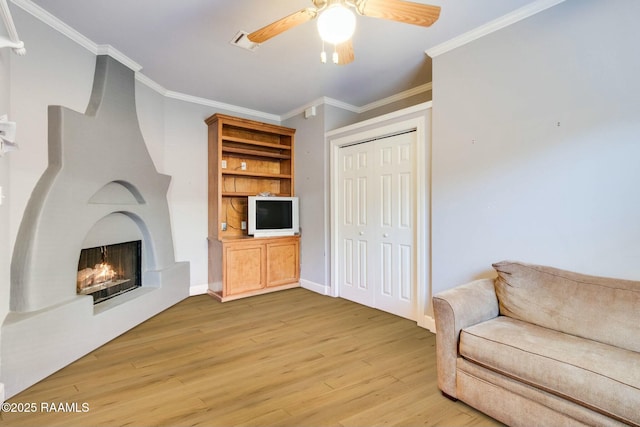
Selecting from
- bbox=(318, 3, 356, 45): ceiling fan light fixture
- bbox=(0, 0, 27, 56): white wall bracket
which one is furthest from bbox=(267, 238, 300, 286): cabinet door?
bbox=(318, 3, 356, 45): ceiling fan light fixture

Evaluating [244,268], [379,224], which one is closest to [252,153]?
[244,268]

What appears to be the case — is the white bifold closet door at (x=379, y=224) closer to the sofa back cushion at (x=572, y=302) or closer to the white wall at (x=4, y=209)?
the sofa back cushion at (x=572, y=302)

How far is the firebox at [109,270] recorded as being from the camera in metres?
2.92

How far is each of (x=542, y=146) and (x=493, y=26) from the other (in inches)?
42.0

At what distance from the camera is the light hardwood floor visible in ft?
5.99

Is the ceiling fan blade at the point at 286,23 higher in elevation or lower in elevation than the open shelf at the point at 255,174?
higher

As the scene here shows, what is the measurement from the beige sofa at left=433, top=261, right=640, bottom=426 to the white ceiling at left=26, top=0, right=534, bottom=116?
2025 millimetres

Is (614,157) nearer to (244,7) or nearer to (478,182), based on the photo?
(478,182)

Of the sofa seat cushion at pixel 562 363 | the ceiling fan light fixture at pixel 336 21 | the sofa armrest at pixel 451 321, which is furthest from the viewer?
→ the sofa armrest at pixel 451 321

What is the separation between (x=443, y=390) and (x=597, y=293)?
3.58 ft

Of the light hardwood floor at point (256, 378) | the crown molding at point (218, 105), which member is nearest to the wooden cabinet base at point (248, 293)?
the light hardwood floor at point (256, 378)

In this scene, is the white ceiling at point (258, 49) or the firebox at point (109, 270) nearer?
the white ceiling at point (258, 49)

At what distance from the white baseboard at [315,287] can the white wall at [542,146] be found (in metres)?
1.72

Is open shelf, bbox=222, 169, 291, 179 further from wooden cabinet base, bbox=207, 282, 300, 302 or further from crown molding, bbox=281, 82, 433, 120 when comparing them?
wooden cabinet base, bbox=207, 282, 300, 302
